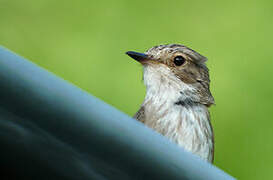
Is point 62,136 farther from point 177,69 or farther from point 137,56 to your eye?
point 177,69

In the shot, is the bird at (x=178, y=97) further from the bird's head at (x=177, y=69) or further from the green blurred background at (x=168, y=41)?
the green blurred background at (x=168, y=41)

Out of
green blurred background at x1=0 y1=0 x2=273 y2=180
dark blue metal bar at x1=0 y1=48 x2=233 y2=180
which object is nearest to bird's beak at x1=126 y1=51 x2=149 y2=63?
green blurred background at x1=0 y1=0 x2=273 y2=180

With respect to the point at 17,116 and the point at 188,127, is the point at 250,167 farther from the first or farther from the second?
the point at 17,116

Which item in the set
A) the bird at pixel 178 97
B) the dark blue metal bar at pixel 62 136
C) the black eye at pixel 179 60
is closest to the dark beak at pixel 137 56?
the bird at pixel 178 97

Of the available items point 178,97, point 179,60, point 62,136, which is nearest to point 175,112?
point 178,97

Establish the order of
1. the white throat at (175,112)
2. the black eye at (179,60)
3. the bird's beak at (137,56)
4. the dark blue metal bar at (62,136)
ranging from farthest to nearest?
the black eye at (179,60)
the bird's beak at (137,56)
the white throat at (175,112)
the dark blue metal bar at (62,136)

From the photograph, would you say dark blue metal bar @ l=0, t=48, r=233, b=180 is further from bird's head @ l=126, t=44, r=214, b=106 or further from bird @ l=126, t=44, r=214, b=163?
bird's head @ l=126, t=44, r=214, b=106

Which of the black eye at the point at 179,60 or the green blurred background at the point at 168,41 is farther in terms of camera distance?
the black eye at the point at 179,60
